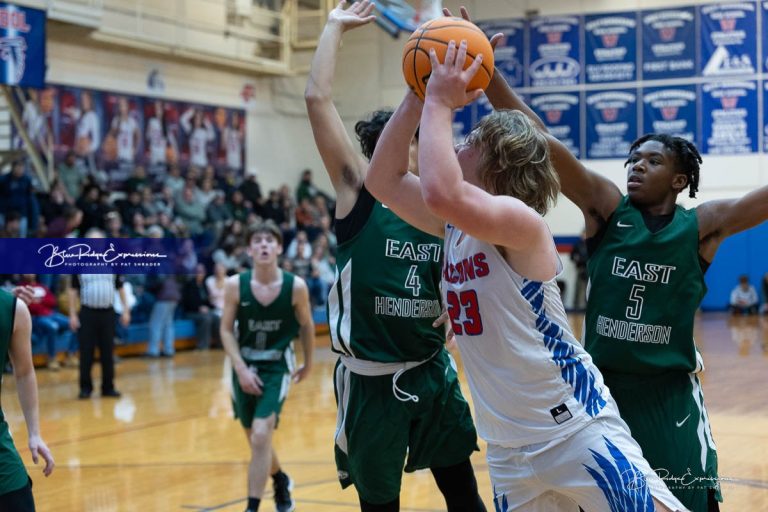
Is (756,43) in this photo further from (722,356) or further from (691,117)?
(722,356)

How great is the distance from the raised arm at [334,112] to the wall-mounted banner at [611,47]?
675 inches

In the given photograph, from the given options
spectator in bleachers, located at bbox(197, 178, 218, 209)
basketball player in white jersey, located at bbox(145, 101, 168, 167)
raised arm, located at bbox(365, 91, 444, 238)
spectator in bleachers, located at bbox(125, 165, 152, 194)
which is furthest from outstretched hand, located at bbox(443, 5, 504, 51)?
basketball player in white jersey, located at bbox(145, 101, 168, 167)

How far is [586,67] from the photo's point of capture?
20.8 meters

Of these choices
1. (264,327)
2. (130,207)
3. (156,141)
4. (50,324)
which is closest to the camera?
(264,327)

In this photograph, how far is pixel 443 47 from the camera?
280 centimetres

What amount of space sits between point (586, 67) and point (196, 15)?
7.88 metres

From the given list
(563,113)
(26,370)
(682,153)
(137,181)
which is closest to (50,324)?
(137,181)

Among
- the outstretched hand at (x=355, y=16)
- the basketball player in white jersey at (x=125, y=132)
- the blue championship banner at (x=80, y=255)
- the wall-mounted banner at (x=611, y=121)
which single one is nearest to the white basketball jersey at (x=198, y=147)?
the basketball player in white jersey at (x=125, y=132)

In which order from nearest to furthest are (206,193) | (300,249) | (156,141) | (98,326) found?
(98,326), (300,249), (206,193), (156,141)

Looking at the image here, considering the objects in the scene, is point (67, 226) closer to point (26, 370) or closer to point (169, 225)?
point (169, 225)

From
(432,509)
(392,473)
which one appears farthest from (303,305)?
(392,473)

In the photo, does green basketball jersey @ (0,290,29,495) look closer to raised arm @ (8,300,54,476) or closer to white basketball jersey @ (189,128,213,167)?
raised arm @ (8,300,54,476)

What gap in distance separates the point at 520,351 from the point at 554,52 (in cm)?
1859

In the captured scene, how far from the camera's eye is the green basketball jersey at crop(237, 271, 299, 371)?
257 inches
